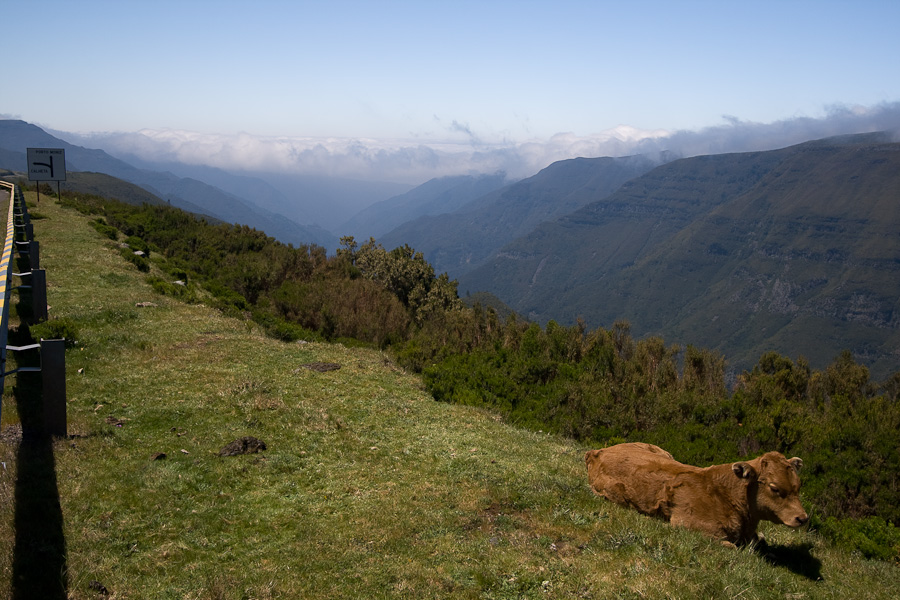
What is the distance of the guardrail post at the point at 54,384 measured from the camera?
761 centimetres

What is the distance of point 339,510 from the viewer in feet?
23.8

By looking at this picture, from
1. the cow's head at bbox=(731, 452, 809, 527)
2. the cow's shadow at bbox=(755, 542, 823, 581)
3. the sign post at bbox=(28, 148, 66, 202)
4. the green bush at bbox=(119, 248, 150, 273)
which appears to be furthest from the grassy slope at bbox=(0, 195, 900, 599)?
the sign post at bbox=(28, 148, 66, 202)

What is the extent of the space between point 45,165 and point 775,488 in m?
47.1

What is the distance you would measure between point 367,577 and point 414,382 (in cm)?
904

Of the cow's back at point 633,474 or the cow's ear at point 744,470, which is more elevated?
the cow's ear at point 744,470

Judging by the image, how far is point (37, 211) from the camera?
32.4 meters

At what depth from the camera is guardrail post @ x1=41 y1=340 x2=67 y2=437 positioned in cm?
761

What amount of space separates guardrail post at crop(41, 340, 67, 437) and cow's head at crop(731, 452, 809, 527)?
28.8 feet

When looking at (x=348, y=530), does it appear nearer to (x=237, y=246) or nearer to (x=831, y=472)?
(x=831, y=472)

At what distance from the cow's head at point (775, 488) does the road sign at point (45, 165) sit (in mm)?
45097

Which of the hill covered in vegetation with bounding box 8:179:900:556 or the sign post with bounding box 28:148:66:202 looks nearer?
the hill covered in vegetation with bounding box 8:179:900:556

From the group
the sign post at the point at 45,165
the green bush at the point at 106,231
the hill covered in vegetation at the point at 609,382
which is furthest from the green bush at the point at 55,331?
the sign post at the point at 45,165

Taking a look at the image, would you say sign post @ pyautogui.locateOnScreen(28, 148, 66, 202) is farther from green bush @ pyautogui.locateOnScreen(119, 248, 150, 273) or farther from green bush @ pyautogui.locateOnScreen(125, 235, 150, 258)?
green bush @ pyautogui.locateOnScreen(119, 248, 150, 273)

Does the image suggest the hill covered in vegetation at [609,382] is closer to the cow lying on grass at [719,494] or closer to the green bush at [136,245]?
the green bush at [136,245]
